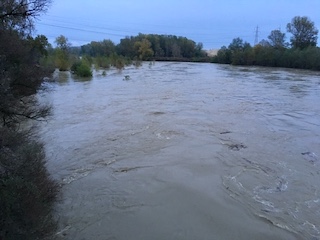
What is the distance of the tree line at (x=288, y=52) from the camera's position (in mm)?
55750

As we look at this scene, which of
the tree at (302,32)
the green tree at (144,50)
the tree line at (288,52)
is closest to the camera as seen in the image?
the tree line at (288,52)

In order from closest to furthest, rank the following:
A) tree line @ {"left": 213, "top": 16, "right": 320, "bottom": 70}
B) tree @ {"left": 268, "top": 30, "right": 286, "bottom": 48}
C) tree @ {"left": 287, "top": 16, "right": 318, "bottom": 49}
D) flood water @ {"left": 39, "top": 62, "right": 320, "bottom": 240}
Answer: flood water @ {"left": 39, "top": 62, "right": 320, "bottom": 240} < tree line @ {"left": 213, "top": 16, "right": 320, "bottom": 70} < tree @ {"left": 287, "top": 16, "right": 318, "bottom": 49} < tree @ {"left": 268, "top": 30, "right": 286, "bottom": 48}

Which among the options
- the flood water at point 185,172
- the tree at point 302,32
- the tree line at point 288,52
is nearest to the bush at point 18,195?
the flood water at point 185,172

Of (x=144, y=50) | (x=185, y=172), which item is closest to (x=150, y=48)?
(x=144, y=50)

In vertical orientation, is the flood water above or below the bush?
below

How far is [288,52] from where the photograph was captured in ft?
199

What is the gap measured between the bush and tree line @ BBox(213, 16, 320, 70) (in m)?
54.9

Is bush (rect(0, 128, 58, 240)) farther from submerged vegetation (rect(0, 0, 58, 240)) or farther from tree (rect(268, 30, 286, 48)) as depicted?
tree (rect(268, 30, 286, 48))

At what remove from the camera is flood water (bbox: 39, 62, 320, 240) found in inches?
250

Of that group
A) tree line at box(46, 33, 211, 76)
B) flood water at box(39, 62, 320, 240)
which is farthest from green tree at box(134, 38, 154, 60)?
flood water at box(39, 62, 320, 240)

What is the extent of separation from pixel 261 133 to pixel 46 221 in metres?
9.76

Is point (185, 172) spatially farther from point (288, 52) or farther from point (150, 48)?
point (150, 48)

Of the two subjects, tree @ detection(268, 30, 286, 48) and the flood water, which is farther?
tree @ detection(268, 30, 286, 48)

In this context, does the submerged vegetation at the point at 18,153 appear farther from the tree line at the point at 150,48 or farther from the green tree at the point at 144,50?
the green tree at the point at 144,50
